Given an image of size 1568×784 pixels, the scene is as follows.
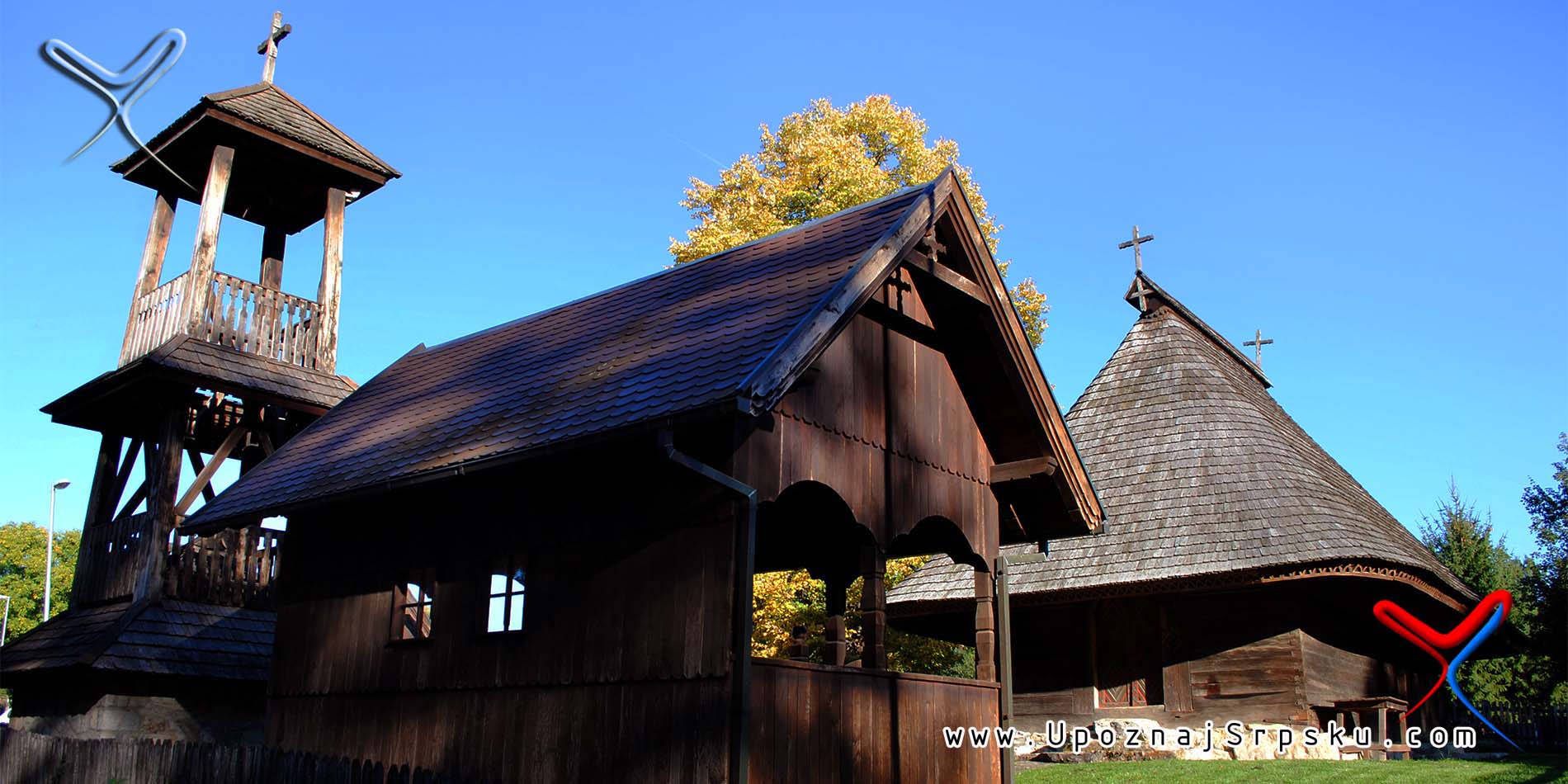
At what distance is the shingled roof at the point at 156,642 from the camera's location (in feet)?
52.3

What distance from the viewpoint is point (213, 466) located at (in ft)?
60.2

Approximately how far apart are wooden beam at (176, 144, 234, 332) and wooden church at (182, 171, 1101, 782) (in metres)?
4.39

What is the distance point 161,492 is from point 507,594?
871 cm

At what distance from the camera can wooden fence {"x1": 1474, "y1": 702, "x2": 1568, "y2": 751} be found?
974 inches

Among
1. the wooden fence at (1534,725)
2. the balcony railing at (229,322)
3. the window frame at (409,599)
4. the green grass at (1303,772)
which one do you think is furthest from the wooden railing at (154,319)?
the wooden fence at (1534,725)

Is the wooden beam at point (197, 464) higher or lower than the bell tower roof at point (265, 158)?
lower

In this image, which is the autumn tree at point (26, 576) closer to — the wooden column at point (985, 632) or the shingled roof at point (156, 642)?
the shingled roof at point (156, 642)

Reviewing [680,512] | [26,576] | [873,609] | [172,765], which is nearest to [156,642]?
[172,765]

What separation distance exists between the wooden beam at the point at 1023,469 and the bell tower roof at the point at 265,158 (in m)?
12.1

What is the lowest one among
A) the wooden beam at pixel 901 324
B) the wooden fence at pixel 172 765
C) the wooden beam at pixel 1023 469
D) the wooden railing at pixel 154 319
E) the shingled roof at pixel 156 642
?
the wooden fence at pixel 172 765

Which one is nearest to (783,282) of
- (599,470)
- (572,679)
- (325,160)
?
(599,470)

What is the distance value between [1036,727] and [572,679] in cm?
1206

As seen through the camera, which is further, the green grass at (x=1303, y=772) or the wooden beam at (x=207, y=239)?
the wooden beam at (x=207, y=239)

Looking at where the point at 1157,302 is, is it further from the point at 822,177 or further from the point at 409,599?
the point at 409,599
